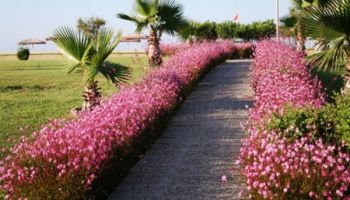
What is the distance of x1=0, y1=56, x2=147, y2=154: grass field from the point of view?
12.1 metres

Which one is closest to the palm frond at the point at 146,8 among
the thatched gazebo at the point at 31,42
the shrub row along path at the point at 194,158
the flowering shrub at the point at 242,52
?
the shrub row along path at the point at 194,158

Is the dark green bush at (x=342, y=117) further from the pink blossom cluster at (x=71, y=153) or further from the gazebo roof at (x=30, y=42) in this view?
the gazebo roof at (x=30, y=42)

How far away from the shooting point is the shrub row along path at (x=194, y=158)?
6.82 m

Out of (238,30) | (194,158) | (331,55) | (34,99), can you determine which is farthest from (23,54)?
(194,158)

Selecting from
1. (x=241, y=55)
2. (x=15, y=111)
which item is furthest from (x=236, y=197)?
(x=241, y=55)

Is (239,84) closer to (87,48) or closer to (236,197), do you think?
(87,48)

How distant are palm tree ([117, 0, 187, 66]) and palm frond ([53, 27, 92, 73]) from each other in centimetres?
876

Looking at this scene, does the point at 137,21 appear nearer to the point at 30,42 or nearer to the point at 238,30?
the point at 238,30

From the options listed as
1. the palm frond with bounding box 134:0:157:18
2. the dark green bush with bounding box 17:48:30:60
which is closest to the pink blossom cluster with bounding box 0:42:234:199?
the palm frond with bounding box 134:0:157:18

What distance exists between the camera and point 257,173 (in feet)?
17.9

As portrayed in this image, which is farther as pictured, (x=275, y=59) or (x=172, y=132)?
(x=275, y=59)

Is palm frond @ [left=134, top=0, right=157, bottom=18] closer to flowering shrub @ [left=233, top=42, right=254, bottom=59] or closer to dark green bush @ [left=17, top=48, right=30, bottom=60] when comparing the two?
flowering shrub @ [left=233, top=42, right=254, bottom=59]

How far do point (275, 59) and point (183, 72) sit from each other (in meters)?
2.47

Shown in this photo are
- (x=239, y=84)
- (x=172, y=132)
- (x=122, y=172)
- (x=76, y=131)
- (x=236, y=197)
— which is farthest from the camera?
(x=239, y=84)
